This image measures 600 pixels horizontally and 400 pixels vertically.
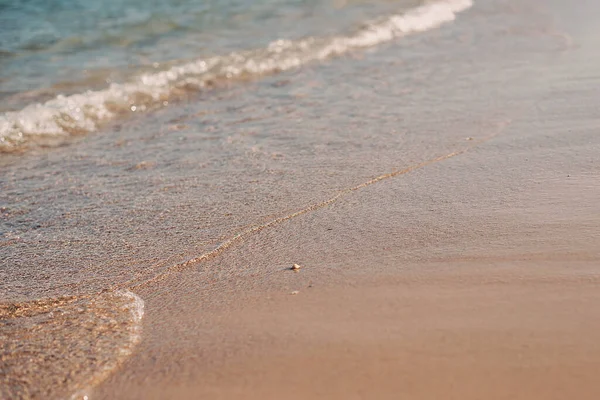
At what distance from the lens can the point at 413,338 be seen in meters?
2.27

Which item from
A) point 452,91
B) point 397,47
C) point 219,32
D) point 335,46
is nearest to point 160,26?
point 219,32

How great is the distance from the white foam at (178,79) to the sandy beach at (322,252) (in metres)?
0.47

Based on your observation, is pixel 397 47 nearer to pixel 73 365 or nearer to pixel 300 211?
pixel 300 211

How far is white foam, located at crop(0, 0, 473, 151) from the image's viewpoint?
5.44 meters

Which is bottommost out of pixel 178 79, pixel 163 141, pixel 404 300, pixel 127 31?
pixel 404 300

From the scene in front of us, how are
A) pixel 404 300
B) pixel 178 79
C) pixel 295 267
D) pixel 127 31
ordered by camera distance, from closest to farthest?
1. pixel 404 300
2. pixel 295 267
3. pixel 178 79
4. pixel 127 31

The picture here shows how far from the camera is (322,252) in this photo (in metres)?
2.96

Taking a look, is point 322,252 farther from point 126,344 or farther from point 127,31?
point 127,31

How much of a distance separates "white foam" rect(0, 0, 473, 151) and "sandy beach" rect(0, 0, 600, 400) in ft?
1.53

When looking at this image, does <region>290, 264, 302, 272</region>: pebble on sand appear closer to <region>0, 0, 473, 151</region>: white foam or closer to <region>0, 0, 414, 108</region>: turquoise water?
<region>0, 0, 473, 151</region>: white foam

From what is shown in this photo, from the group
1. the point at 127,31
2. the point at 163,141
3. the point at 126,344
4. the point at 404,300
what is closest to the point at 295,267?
the point at 404,300

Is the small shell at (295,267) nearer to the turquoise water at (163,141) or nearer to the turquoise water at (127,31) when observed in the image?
the turquoise water at (163,141)

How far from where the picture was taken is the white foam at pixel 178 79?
544 cm

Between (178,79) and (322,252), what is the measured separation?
418 cm
